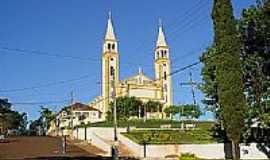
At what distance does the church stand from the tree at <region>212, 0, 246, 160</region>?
327 feet

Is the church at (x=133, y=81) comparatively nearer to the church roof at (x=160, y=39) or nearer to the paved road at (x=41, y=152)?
the church roof at (x=160, y=39)

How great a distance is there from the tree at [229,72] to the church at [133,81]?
99.7 metres

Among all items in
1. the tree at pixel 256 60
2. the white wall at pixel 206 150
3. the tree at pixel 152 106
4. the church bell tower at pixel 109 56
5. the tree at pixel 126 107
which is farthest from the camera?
the church bell tower at pixel 109 56

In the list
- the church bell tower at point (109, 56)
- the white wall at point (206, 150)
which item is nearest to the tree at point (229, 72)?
the white wall at point (206, 150)

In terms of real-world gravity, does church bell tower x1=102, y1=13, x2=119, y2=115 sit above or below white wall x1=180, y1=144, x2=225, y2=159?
above

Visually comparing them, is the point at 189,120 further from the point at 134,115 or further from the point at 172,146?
the point at 172,146

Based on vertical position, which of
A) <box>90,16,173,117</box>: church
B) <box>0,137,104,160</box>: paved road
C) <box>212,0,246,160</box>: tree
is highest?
<box>90,16,173,117</box>: church

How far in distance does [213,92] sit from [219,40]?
212 inches

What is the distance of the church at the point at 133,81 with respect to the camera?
139625mm

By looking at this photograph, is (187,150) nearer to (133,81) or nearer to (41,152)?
(41,152)

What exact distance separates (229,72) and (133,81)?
10972cm

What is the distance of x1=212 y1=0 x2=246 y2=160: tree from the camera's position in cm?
3456

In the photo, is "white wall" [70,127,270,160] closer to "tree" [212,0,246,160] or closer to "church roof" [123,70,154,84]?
"tree" [212,0,246,160]

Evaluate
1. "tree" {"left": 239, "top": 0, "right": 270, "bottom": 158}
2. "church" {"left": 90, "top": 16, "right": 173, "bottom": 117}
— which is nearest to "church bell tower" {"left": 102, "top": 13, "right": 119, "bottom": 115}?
"church" {"left": 90, "top": 16, "right": 173, "bottom": 117}
